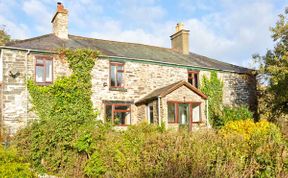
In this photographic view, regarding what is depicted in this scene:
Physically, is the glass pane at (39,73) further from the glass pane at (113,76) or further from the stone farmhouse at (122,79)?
the glass pane at (113,76)

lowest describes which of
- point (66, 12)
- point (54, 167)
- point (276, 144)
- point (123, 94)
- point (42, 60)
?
point (54, 167)

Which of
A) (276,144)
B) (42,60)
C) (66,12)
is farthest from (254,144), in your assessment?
(66,12)

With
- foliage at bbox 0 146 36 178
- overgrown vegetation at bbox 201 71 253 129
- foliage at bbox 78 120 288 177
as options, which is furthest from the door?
foliage at bbox 0 146 36 178

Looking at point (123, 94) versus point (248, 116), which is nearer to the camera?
point (123, 94)

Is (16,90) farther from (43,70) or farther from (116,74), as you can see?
(116,74)

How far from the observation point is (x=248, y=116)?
22.4 m

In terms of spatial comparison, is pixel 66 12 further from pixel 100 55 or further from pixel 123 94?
pixel 123 94

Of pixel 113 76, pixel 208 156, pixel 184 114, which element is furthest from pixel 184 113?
pixel 208 156

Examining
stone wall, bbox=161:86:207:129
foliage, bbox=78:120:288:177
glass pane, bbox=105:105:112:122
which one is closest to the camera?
foliage, bbox=78:120:288:177

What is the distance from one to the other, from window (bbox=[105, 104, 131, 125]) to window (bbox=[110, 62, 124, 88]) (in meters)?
1.38

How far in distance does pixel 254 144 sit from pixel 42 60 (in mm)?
14362

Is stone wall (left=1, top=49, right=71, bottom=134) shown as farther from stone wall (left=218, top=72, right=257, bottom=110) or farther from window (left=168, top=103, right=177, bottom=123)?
stone wall (left=218, top=72, right=257, bottom=110)

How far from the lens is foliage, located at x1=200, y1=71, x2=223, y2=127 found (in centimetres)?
2288

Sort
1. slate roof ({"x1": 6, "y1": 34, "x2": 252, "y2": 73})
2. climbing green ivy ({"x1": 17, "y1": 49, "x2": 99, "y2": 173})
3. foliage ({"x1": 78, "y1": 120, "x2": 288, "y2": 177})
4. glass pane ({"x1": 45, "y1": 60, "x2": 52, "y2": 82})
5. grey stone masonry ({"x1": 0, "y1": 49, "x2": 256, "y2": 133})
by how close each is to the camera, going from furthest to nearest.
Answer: slate roof ({"x1": 6, "y1": 34, "x2": 252, "y2": 73}) < glass pane ({"x1": 45, "y1": 60, "x2": 52, "y2": 82}) < grey stone masonry ({"x1": 0, "y1": 49, "x2": 256, "y2": 133}) < climbing green ivy ({"x1": 17, "y1": 49, "x2": 99, "y2": 173}) < foliage ({"x1": 78, "y1": 120, "x2": 288, "y2": 177})
